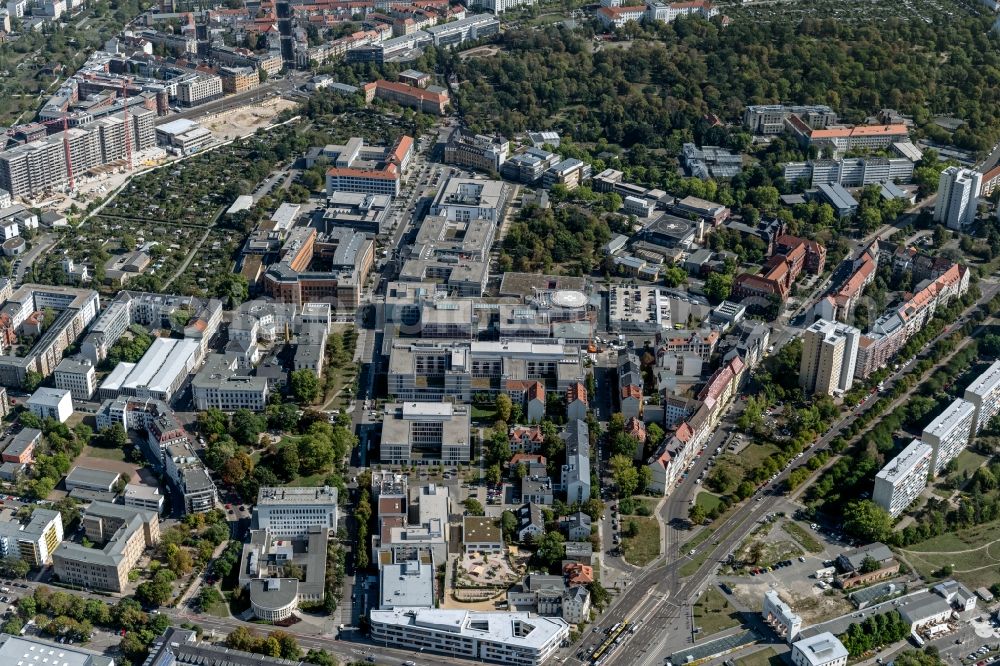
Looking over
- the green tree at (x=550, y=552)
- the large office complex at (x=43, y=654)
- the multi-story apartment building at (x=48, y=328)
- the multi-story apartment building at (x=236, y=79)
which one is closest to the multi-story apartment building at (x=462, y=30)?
the multi-story apartment building at (x=236, y=79)

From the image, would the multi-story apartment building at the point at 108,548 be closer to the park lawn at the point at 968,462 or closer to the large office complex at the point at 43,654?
the large office complex at the point at 43,654

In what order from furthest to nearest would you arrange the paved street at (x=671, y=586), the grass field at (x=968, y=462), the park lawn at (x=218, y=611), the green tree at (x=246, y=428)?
the green tree at (x=246, y=428) < the grass field at (x=968, y=462) < the park lawn at (x=218, y=611) < the paved street at (x=671, y=586)

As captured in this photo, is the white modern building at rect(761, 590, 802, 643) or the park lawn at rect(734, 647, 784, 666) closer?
the park lawn at rect(734, 647, 784, 666)

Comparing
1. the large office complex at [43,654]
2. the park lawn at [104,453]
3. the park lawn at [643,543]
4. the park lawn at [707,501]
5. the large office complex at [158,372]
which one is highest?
the large office complex at [158,372]

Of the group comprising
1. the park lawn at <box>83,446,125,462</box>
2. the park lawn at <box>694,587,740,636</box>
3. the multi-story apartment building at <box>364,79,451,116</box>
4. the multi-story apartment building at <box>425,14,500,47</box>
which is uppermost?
the multi-story apartment building at <box>425,14,500,47</box>

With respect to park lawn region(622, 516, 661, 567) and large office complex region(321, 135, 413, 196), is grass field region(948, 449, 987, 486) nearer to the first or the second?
park lawn region(622, 516, 661, 567)

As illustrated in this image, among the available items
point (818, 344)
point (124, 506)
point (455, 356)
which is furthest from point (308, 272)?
point (818, 344)

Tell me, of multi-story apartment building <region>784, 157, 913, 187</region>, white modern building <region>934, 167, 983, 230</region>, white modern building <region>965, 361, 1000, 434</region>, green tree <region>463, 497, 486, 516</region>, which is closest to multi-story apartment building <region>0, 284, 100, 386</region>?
green tree <region>463, 497, 486, 516</region>

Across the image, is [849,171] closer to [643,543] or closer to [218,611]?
[643,543]
